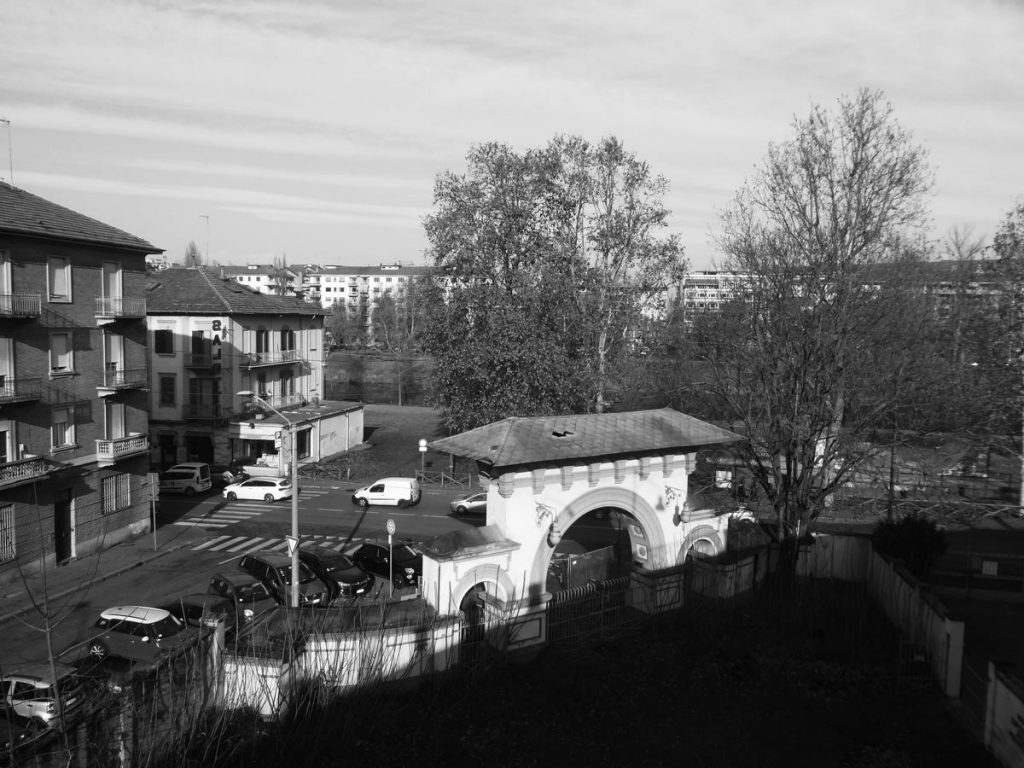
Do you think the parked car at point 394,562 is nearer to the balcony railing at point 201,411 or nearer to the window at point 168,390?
the balcony railing at point 201,411

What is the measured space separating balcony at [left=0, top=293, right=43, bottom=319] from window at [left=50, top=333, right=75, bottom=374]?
1.41 metres

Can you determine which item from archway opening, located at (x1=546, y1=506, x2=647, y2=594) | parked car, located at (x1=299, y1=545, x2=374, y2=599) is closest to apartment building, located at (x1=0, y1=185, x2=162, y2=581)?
parked car, located at (x1=299, y1=545, x2=374, y2=599)

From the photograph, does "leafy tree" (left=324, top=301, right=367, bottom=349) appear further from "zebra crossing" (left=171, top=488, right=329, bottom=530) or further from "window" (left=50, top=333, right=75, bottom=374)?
"window" (left=50, top=333, right=75, bottom=374)

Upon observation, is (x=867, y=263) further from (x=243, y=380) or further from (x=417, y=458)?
(x=243, y=380)

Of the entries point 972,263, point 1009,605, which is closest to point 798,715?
point 1009,605

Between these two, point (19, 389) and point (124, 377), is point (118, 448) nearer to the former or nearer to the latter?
point (124, 377)

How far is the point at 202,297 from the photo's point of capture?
145 ft

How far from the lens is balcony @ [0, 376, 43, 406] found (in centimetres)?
2466

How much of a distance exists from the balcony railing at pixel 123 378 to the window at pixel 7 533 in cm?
556

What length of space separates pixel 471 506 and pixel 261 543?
8997 millimetres

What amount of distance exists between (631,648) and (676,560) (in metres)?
3.10

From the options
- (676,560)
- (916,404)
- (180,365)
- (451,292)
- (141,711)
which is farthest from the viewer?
(180,365)

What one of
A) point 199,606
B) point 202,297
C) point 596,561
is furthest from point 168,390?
point 596,561

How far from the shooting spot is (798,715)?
591 inches
